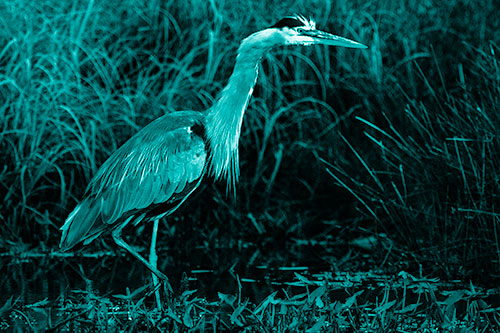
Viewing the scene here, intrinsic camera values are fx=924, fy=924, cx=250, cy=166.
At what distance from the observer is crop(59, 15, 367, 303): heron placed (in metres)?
5.22

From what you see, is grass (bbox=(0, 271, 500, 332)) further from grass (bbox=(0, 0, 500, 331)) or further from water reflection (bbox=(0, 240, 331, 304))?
water reflection (bbox=(0, 240, 331, 304))

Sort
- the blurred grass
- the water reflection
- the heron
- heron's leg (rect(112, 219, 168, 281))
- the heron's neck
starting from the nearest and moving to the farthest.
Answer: heron's leg (rect(112, 219, 168, 281)) → the heron → the water reflection → the heron's neck → the blurred grass

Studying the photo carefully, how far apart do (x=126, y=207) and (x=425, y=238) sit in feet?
5.96

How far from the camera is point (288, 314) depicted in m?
4.29

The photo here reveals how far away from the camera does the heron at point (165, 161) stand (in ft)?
17.1

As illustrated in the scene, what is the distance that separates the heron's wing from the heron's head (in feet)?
2.11

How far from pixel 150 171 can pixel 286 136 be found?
2285 millimetres

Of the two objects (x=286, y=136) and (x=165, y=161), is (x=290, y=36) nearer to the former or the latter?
(x=165, y=161)

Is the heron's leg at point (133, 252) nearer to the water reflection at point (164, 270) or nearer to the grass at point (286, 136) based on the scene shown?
the water reflection at point (164, 270)

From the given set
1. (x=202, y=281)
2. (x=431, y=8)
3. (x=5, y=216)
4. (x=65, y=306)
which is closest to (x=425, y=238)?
(x=202, y=281)

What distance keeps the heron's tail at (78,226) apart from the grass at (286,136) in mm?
A: 340

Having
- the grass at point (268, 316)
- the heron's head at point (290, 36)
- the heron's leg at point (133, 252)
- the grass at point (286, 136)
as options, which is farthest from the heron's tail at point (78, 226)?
the heron's head at point (290, 36)

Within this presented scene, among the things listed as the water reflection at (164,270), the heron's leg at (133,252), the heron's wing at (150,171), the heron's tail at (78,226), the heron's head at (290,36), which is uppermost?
the heron's head at (290,36)

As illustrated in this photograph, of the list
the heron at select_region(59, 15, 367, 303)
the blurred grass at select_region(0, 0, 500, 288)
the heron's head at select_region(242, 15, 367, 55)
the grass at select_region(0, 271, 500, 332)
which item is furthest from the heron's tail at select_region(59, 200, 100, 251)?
the heron's head at select_region(242, 15, 367, 55)
